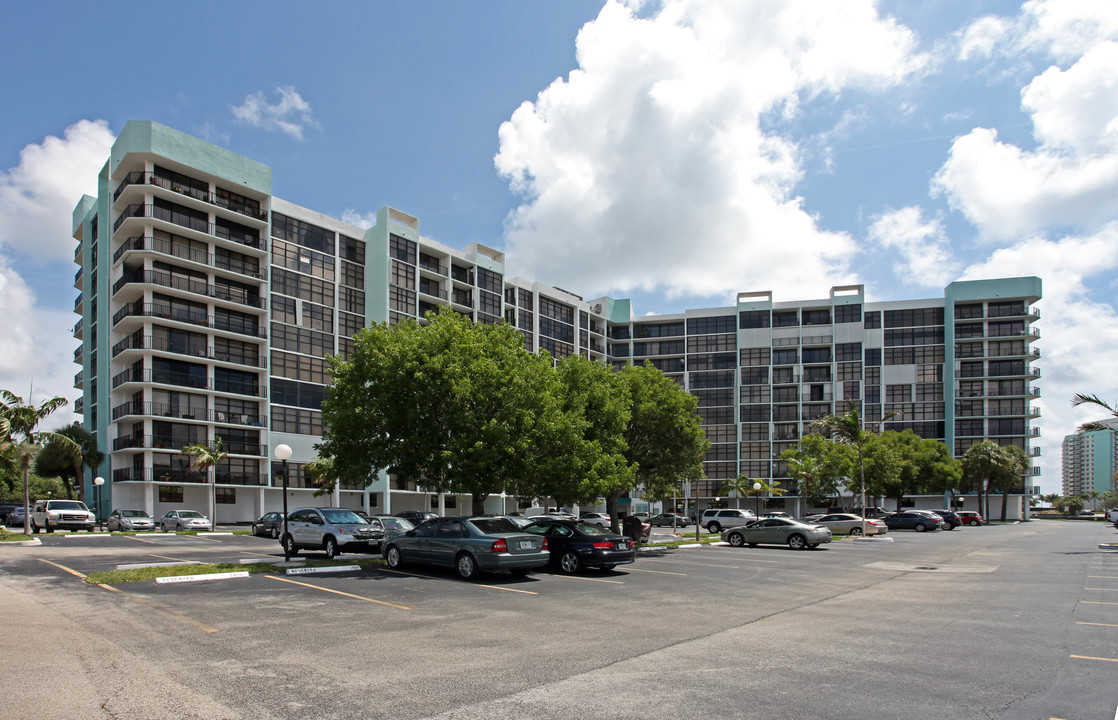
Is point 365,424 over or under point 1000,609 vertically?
over

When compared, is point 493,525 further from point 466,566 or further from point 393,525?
point 393,525

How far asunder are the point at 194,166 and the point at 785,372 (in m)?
76.1

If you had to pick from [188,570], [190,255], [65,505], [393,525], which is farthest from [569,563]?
[190,255]

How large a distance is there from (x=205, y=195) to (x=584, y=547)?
52.2 metres

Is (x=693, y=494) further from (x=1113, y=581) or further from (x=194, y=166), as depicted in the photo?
(x=1113, y=581)

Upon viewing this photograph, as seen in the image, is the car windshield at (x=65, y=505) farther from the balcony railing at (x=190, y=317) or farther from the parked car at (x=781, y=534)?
the parked car at (x=781, y=534)

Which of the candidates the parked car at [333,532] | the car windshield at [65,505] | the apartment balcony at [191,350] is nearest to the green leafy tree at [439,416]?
the parked car at [333,532]

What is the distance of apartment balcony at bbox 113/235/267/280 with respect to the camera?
56062mm

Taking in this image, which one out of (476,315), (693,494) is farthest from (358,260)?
(693,494)

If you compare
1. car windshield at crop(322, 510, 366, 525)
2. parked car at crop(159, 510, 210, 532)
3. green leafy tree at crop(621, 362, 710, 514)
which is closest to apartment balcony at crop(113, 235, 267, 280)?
parked car at crop(159, 510, 210, 532)

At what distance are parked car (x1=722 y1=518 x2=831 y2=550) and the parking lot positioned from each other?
44.5ft

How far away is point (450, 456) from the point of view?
75.2ft

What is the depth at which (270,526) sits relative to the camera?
36.3 meters

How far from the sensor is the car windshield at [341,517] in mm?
23359
